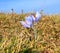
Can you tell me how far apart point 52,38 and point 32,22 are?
3.35ft

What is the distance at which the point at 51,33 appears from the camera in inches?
210

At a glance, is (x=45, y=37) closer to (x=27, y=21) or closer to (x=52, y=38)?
(x=52, y=38)

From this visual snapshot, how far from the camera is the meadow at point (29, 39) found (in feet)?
14.6

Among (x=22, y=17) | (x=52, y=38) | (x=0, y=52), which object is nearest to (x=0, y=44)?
(x=0, y=52)

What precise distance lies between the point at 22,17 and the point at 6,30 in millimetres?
1254

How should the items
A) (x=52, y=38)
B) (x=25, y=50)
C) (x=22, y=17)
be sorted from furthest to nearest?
(x=22, y=17)
(x=52, y=38)
(x=25, y=50)

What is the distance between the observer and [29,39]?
4.71m

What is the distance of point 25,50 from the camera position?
440 cm

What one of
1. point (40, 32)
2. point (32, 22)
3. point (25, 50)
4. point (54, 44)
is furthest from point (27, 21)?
point (40, 32)

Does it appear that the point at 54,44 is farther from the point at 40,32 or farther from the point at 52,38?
the point at 40,32

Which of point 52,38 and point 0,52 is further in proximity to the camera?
point 52,38

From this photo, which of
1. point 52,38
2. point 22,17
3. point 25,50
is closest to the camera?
point 25,50

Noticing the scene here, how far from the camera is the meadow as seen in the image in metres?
4.45

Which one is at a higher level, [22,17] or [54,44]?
[22,17]
